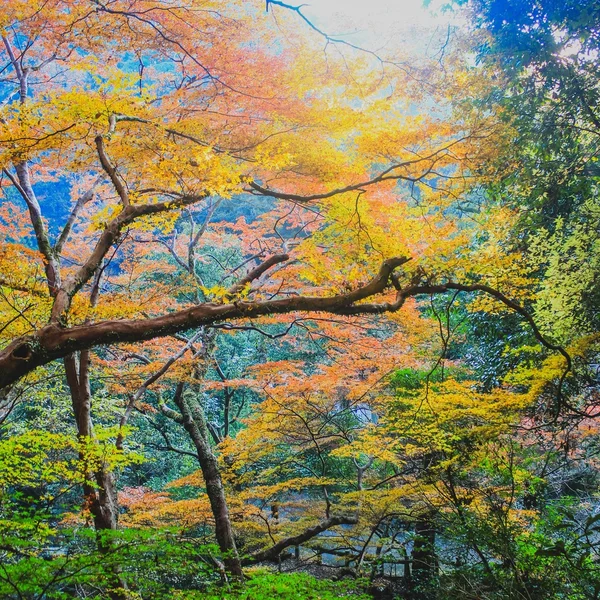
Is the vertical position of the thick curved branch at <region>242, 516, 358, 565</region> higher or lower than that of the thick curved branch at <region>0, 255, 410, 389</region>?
lower

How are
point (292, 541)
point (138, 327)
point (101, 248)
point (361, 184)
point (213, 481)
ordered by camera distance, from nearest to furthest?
point (138, 327) < point (101, 248) < point (361, 184) < point (292, 541) < point (213, 481)

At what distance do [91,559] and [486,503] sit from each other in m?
4.36

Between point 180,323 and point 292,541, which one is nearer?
point 180,323

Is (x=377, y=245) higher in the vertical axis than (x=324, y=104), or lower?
lower

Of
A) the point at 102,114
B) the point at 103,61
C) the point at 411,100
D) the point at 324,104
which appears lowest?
the point at 102,114

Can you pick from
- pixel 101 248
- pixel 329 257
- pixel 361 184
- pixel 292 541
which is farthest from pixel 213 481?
pixel 361 184

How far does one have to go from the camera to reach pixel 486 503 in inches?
205

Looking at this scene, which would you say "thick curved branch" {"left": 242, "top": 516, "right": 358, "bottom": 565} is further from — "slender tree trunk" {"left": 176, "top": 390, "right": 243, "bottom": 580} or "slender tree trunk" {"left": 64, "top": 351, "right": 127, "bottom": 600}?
"slender tree trunk" {"left": 64, "top": 351, "right": 127, "bottom": 600}

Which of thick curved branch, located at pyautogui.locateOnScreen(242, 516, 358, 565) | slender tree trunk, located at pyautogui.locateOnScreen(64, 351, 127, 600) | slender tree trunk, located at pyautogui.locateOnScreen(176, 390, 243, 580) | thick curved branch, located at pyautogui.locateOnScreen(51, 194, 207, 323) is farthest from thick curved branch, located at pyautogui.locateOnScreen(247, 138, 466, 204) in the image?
thick curved branch, located at pyautogui.locateOnScreen(242, 516, 358, 565)

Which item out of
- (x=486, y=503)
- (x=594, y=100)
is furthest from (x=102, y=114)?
(x=486, y=503)

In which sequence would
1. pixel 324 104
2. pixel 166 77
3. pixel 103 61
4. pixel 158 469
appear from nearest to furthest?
pixel 324 104 < pixel 103 61 < pixel 166 77 < pixel 158 469

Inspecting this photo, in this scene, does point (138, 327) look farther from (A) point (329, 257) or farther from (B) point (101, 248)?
(A) point (329, 257)

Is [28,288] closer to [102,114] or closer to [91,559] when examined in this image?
[102,114]

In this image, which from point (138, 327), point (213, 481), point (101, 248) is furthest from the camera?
point (213, 481)
